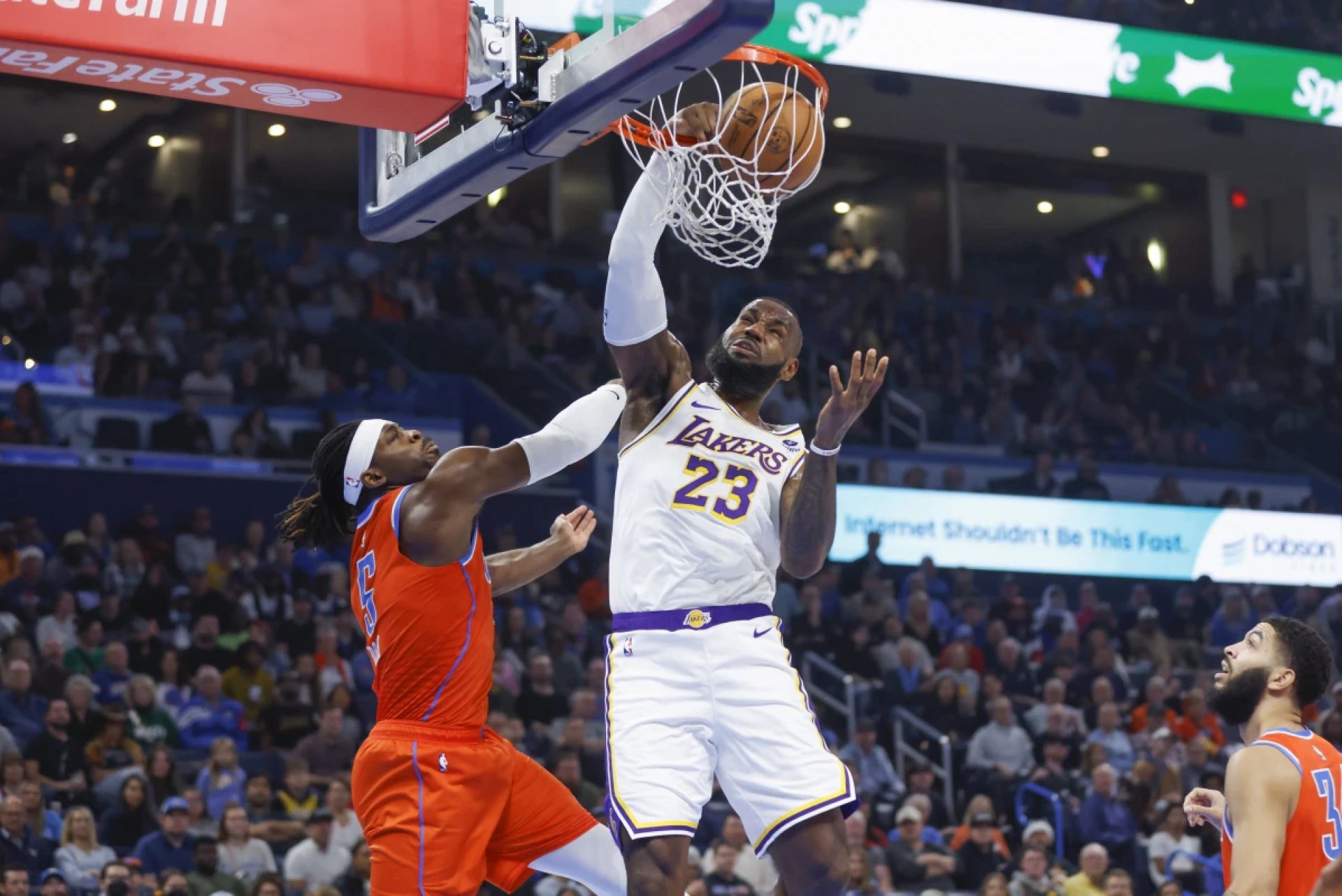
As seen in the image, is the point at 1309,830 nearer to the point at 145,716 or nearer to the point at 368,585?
the point at 368,585

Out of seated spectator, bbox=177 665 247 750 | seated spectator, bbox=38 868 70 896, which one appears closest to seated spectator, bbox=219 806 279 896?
seated spectator, bbox=38 868 70 896

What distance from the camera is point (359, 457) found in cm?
536

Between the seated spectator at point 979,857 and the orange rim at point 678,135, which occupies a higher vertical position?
the orange rim at point 678,135

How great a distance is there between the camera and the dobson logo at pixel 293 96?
15.8 feet

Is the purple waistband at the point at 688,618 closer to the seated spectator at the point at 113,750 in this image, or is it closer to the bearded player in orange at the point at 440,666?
the bearded player in orange at the point at 440,666

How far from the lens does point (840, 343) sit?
21.2 meters

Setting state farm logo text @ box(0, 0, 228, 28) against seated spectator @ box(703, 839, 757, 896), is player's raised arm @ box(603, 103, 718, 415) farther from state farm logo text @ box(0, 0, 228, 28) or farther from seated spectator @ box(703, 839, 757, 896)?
seated spectator @ box(703, 839, 757, 896)

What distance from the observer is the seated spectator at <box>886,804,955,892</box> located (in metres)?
12.0

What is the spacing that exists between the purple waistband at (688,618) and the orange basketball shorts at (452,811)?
0.57 meters

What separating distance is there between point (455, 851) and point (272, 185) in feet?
61.2

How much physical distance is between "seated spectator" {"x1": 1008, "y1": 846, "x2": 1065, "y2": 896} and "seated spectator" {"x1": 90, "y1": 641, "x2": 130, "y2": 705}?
20.8 feet

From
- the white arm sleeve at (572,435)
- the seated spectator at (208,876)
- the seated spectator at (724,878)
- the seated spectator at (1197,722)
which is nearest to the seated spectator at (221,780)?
the seated spectator at (208,876)

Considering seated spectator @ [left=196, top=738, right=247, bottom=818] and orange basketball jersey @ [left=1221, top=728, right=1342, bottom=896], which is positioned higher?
orange basketball jersey @ [left=1221, top=728, right=1342, bottom=896]

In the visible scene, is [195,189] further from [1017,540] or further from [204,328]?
[1017,540]
